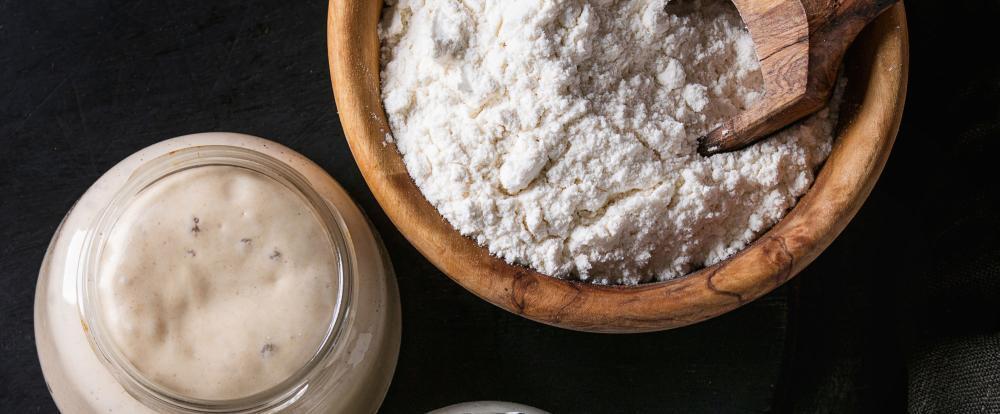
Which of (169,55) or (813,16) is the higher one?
(169,55)

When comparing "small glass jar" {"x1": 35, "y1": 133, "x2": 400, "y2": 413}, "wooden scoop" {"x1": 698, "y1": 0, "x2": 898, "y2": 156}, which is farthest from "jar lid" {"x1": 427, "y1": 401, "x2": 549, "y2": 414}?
"wooden scoop" {"x1": 698, "y1": 0, "x2": 898, "y2": 156}

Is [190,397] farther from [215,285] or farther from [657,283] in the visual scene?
[657,283]

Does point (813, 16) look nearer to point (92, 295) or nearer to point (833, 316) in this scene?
point (833, 316)

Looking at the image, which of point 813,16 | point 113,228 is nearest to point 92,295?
point 113,228

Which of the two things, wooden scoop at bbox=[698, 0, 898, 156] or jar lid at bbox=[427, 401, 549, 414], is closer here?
wooden scoop at bbox=[698, 0, 898, 156]

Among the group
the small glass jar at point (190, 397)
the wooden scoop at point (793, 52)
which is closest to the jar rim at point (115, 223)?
the small glass jar at point (190, 397)

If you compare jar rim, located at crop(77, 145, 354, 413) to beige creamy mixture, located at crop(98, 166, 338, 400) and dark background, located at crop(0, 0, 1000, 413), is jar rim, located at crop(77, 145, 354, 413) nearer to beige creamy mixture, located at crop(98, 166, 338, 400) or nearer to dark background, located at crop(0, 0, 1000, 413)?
beige creamy mixture, located at crop(98, 166, 338, 400)

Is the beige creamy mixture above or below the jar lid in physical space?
above
